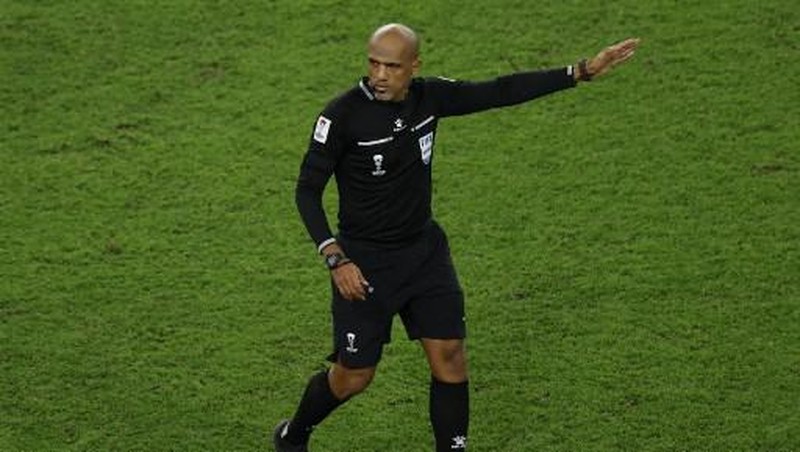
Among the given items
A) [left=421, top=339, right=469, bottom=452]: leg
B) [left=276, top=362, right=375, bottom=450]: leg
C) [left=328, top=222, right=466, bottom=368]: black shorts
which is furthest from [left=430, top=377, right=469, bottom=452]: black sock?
[left=276, top=362, right=375, bottom=450]: leg

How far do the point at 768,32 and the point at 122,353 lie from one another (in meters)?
5.89

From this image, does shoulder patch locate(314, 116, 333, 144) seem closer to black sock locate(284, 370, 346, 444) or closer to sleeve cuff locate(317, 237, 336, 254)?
sleeve cuff locate(317, 237, 336, 254)

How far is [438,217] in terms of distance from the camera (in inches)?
426

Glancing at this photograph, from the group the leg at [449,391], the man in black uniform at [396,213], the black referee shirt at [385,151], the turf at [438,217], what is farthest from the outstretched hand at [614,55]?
the turf at [438,217]

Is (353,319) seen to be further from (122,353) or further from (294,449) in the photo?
(122,353)

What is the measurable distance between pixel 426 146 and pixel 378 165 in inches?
11.0

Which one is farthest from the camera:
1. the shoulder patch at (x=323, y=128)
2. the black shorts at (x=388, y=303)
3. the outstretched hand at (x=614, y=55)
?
the black shorts at (x=388, y=303)

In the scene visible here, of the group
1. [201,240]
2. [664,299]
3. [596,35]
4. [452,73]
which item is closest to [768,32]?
[596,35]

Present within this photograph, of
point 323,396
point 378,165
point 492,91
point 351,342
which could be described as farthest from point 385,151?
point 323,396

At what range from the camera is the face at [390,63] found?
759cm

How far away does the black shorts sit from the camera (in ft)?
26.0

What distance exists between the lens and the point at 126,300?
9992 millimetres

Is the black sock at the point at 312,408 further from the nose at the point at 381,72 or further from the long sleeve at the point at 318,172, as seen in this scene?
the nose at the point at 381,72

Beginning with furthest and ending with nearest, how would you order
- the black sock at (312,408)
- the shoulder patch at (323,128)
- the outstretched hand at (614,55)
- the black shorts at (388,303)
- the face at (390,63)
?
the black sock at (312,408)
the black shorts at (388,303)
the outstretched hand at (614,55)
the shoulder patch at (323,128)
the face at (390,63)
